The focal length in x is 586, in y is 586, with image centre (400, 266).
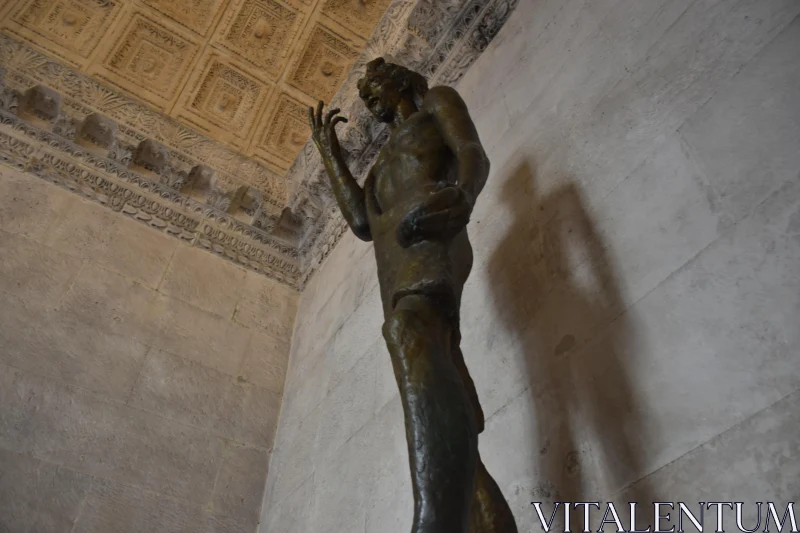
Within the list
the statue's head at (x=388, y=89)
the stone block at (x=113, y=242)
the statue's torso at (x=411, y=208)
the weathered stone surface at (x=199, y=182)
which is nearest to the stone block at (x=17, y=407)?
the stone block at (x=113, y=242)

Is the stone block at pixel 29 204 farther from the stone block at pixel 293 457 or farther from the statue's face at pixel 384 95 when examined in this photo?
the statue's face at pixel 384 95

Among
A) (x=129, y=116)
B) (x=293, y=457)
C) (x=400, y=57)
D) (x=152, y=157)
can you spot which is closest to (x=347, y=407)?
(x=293, y=457)

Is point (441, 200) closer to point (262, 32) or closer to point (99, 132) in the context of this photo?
point (99, 132)

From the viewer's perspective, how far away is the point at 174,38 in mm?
6016

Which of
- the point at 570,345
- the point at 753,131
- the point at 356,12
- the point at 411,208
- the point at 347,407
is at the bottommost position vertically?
the point at 347,407

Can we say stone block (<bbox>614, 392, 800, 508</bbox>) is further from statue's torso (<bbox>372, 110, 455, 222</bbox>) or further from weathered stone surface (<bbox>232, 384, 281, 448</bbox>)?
weathered stone surface (<bbox>232, 384, 281, 448</bbox>)

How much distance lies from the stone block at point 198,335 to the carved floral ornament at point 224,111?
669 millimetres

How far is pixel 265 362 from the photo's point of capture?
4.32 metres

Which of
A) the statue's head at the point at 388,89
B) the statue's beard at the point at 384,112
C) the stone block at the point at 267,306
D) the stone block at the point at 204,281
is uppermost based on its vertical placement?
the statue's head at the point at 388,89

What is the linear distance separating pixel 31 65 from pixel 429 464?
5.04 meters

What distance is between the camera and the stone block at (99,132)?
15.1 feet

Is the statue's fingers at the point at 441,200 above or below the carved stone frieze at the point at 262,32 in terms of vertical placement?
above

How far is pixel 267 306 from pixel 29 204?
5.87ft

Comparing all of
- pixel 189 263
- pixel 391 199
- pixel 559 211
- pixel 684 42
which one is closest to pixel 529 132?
pixel 559 211
